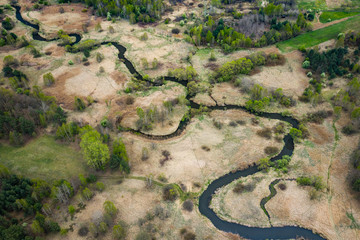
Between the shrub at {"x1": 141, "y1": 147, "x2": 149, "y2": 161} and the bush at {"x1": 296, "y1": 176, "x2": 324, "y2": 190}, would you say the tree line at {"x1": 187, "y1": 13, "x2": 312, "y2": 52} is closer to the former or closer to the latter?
→ the shrub at {"x1": 141, "y1": 147, "x2": 149, "y2": 161}

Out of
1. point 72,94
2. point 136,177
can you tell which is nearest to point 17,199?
point 136,177

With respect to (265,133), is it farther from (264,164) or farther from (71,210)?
(71,210)

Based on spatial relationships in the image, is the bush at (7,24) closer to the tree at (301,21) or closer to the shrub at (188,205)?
the shrub at (188,205)

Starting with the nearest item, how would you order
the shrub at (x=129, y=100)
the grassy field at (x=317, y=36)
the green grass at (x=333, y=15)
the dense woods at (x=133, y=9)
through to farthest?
the shrub at (x=129, y=100) → the grassy field at (x=317, y=36) → the green grass at (x=333, y=15) → the dense woods at (x=133, y=9)

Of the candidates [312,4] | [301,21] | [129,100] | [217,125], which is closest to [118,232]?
[217,125]

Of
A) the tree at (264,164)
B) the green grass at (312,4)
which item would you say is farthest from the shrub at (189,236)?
the green grass at (312,4)

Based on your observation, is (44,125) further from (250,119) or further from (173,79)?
(250,119)
